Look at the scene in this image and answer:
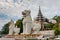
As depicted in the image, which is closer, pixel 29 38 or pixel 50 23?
pixel 29 38

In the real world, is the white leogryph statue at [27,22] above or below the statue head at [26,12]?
below

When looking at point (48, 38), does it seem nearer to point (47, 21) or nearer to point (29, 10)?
point (29, 10)

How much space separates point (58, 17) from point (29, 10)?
2950 centimetres

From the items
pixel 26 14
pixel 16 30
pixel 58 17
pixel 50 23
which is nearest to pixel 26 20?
pixel 26 14

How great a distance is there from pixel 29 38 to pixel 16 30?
4.28 m

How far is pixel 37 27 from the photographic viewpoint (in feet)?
59.1

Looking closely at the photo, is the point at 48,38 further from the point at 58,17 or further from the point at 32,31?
the point at 58,17

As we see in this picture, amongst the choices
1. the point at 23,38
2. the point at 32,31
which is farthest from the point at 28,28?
the point at 23,38

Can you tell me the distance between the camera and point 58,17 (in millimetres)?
47156

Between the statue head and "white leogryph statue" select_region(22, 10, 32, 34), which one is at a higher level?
the statue head

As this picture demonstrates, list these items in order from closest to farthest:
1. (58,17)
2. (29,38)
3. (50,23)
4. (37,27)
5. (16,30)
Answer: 1. (29,38)
2. (37,27)
3. (16,30)
4. (50,23)
5. (58,17)

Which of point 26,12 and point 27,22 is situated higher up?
point 26,12

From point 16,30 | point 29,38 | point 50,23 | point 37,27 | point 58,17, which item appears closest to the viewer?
point 29,38

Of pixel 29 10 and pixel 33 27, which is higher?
pixel 29 10
